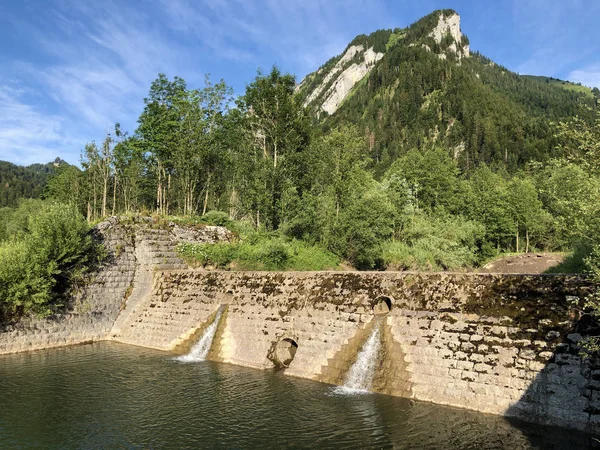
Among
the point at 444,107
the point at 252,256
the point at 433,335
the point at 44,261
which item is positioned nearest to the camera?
the point at 433,335

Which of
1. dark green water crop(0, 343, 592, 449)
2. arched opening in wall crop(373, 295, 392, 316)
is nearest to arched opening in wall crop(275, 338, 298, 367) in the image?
dark green water crop(0, 343, 592, 449)

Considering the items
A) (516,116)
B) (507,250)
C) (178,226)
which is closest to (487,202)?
(507,250)

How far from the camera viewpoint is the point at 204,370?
16.2 meters

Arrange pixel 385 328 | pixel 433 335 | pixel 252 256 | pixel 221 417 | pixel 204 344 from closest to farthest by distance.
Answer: pixel 221 417 < pixel 433 335 < pixel 385 328 < pixel 204 344 < pixel 252 256

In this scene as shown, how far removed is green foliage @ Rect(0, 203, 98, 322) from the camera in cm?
1939

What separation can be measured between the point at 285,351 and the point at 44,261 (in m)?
13.8

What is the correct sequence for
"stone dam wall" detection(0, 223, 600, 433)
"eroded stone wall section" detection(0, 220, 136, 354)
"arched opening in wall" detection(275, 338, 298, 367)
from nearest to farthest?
"stone dam wall" detection(0, 223, 600, 433)
"arched opening in wall" detection(275, 338, 298, 367)
"eroded stone wall section" detection(0, 220, 136, 354)

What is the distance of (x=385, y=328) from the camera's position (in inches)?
540

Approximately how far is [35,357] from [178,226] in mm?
11981

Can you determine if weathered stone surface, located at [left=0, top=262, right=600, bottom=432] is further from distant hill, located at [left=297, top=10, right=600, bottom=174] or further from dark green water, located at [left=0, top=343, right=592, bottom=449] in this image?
distant hill, located at [left=297, top=10, right=600, bottom=174]

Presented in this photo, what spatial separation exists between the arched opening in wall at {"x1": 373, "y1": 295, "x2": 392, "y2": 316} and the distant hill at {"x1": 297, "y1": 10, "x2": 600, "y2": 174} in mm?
83429

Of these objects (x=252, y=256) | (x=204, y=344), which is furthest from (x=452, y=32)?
(x=204, y=344)

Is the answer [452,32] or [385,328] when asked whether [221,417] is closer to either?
[385,328]

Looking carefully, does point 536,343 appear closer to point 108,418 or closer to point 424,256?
point 108,418
